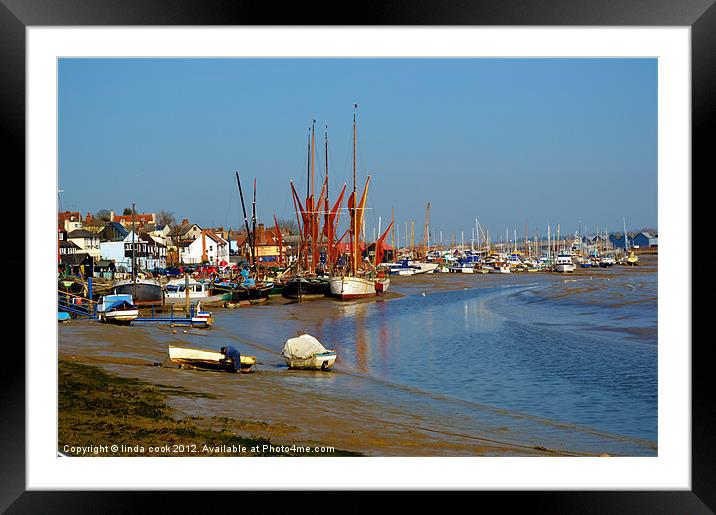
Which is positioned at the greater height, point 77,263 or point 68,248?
point 68,248

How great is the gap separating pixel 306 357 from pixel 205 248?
24156 millimetres

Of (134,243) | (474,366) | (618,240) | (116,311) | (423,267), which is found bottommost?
(474,366)

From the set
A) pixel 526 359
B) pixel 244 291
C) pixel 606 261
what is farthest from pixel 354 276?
pixel 606 261

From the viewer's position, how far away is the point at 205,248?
35188 mm

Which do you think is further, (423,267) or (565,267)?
(423,267)

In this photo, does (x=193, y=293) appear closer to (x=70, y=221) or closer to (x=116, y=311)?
(x=70, y=221)

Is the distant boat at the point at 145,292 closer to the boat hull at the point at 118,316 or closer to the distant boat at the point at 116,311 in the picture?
the distant boat at the point at 116,311

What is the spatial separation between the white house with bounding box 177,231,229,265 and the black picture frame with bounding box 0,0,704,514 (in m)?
27.5

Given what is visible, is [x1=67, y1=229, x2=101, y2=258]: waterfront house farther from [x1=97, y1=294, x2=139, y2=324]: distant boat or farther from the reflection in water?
the reflection in water

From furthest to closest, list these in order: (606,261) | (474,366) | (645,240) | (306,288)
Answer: (606,261) < (645,240) < (306,288) < (474,366)

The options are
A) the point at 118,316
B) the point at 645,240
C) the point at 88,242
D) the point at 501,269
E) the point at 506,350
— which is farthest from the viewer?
the point at 501,269

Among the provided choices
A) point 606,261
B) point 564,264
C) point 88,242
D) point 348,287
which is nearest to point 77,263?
point 88,242
